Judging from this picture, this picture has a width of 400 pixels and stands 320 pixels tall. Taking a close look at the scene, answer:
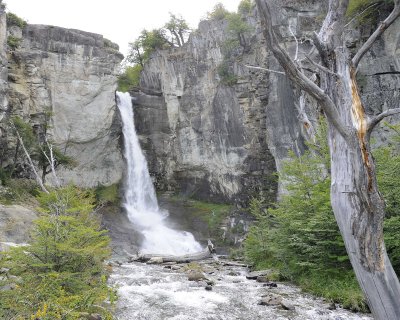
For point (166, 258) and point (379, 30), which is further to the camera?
point (166, 258)

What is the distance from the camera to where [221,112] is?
30219 millimetres

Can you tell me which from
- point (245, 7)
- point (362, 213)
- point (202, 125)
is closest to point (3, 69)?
point (202, 125)

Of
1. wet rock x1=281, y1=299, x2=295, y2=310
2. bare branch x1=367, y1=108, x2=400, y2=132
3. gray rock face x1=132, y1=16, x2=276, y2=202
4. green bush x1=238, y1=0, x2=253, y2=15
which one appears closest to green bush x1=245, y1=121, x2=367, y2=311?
wet rock x1=281, y1=299, x2=295, y2=310

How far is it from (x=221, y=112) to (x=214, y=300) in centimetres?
2203

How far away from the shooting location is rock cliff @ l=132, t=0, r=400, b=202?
2630 centimetres

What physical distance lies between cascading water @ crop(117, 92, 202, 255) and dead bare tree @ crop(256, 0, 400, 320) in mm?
19236

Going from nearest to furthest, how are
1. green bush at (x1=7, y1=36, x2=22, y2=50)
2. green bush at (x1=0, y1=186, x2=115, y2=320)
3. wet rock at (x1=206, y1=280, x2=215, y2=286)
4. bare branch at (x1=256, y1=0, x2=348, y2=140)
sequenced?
bare branch at (x1=256, y1=0, x2=348, y2=140) < green bush at (x1=0, y1=186, x2=115, y2=320) < wet rock at (x1=206, y1=280, x2=215, y2=286) < green bush at (x1=7, y1=36, x2=22, y2=50)

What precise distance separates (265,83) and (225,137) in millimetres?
5497

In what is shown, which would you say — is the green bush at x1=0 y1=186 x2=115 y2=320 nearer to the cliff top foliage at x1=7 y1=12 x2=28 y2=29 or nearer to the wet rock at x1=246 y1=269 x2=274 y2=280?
the wet rock at x1=246 y1=269 x2=274 y2=280

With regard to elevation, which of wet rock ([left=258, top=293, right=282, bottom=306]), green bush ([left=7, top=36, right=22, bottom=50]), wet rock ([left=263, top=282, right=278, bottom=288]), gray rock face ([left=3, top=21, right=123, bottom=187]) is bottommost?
wet rock ([left=263, top=282, right=278, bottom=288])

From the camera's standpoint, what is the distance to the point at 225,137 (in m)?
30.0

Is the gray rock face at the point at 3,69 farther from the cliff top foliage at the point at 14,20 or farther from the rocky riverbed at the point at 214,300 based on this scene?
the rocky riverbed at the point at 214,300

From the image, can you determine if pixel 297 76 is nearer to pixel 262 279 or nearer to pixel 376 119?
pixel 376 119

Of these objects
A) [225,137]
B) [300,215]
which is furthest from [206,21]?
[300,215]
